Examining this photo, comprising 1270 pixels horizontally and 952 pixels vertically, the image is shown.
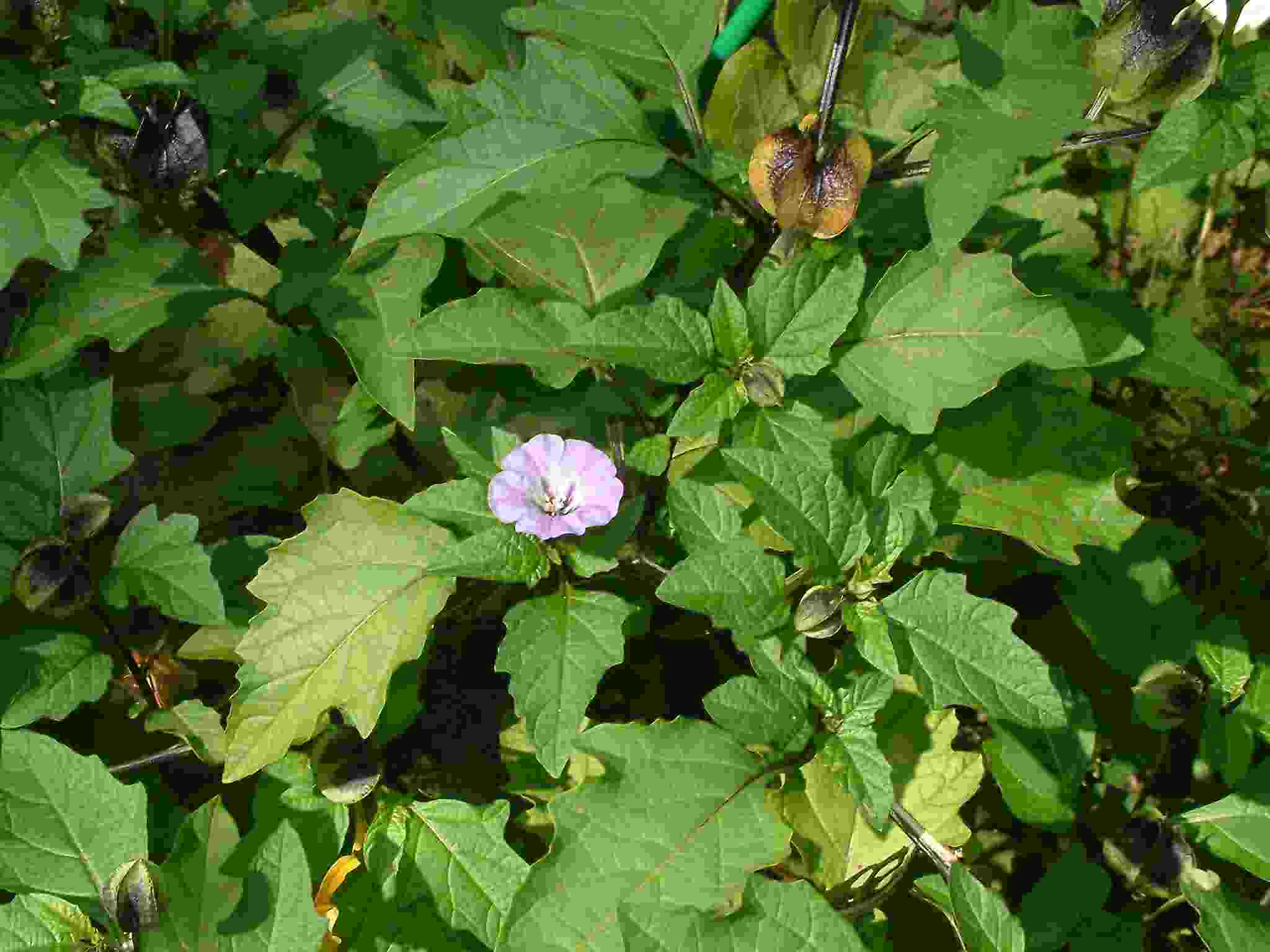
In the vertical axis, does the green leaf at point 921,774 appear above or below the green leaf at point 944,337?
below

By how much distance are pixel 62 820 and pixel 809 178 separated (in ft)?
5.42

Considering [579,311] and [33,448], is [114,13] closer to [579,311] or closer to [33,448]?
[33,448]

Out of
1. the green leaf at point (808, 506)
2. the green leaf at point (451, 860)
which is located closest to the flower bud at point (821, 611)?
the green leaf at point (808, 506)

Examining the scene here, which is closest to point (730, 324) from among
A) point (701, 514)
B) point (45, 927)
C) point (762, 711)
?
point (701, 514)

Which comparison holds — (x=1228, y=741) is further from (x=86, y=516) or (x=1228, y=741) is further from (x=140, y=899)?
(x=86, y=516)

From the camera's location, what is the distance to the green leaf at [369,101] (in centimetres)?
221

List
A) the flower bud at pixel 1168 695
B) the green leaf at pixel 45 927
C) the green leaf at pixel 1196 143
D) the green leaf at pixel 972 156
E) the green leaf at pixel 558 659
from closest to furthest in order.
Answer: the green leaf at pixel 972 156
the green leaf at pixel 1196 143
the green leaf at pixel 558 659
the green leaf at pixel 45 927
the flower bud at pixel 1168 695

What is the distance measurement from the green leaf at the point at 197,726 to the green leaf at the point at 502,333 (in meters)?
0.80

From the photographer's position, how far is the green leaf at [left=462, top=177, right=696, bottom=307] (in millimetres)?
2139

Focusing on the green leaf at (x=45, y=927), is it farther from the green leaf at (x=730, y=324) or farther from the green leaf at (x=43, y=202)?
the green leaf at (x=730, y=324)

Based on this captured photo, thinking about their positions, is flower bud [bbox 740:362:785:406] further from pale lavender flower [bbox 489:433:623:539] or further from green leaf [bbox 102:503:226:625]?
green leaf [bbox 102:503:226:625]

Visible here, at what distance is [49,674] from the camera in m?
2.03

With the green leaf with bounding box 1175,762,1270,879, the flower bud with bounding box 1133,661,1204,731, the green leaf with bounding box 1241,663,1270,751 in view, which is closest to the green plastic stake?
the flower bud with bounding box 1133,661,1204,731

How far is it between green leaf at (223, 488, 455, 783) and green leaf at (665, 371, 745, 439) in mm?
472
